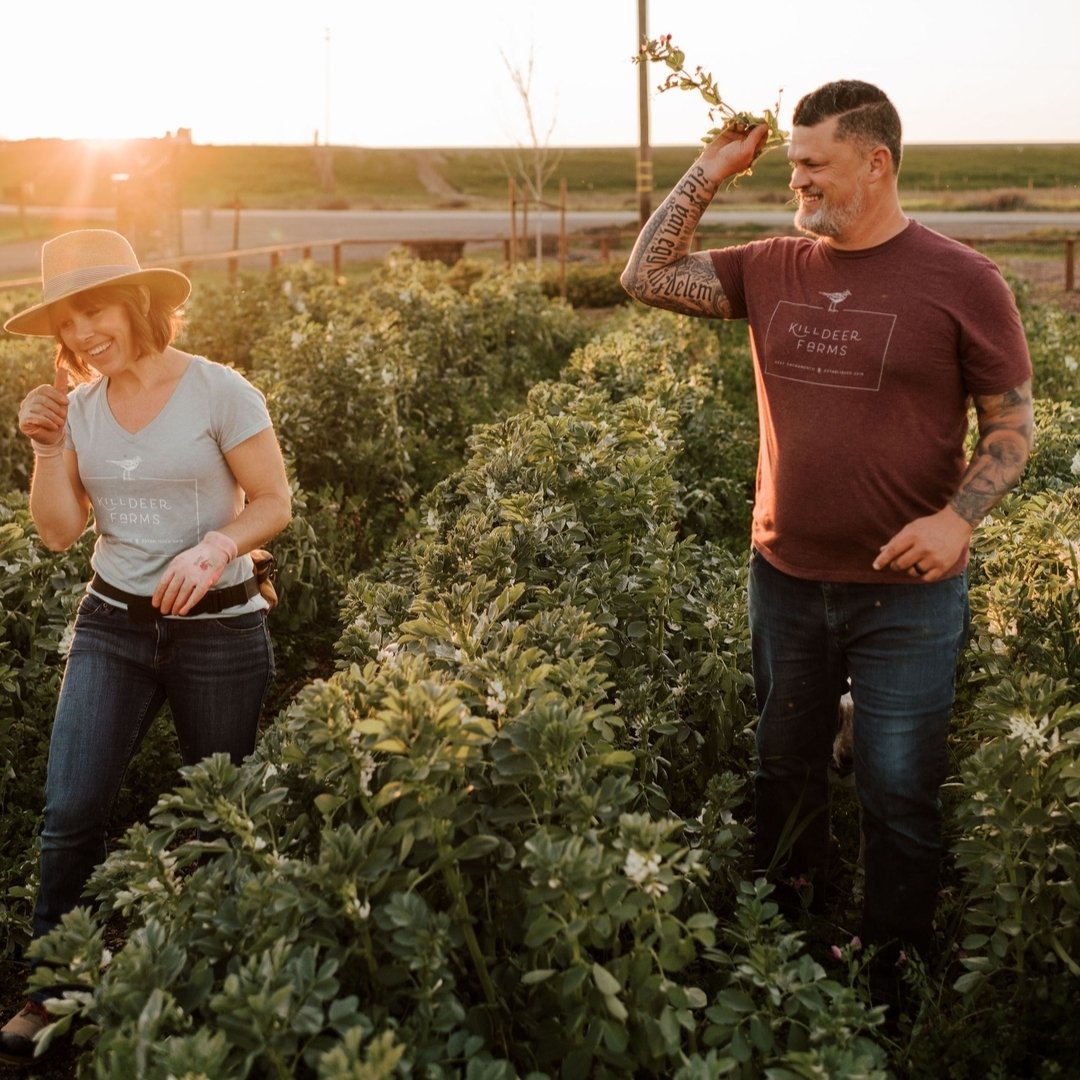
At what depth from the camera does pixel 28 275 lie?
29.1 meters

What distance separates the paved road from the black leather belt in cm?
3229

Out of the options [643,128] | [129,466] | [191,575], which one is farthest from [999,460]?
[643,128]

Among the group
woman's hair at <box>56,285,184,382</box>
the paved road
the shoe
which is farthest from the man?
the paved road

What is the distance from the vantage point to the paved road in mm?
40625

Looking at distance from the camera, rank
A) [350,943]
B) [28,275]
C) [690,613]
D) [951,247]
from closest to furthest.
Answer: [350,943]
[951,247]
[690,613]
[28,275]

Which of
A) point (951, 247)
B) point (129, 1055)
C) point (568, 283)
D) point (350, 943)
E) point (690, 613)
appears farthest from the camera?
point (568, 283)

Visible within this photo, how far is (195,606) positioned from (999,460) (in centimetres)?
196

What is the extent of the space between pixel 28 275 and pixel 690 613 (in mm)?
28540

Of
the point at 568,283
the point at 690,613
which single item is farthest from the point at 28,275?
the point at 690,613

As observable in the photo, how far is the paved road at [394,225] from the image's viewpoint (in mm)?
40625

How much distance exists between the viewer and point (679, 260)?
333cm

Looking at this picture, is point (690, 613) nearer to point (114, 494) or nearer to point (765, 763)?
point (765, 763)

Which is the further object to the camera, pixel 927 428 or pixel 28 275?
pixel 28 275

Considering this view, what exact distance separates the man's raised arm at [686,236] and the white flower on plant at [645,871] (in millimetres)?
1627
